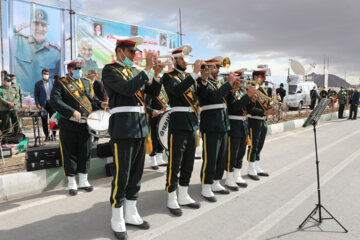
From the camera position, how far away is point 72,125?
470cm

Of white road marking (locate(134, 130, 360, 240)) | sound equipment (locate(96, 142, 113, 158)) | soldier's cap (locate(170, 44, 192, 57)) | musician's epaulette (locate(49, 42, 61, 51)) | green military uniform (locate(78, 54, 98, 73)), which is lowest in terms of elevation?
white road marking (locate(134, 130, 360, 240))

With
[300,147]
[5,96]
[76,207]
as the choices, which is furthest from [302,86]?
[76,207]

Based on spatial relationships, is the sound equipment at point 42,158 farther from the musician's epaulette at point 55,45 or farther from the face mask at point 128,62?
the musician's epaulette at point 55,45

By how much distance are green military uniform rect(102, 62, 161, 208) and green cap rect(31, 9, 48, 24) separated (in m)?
10.3

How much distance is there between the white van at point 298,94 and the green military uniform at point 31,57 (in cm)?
1681

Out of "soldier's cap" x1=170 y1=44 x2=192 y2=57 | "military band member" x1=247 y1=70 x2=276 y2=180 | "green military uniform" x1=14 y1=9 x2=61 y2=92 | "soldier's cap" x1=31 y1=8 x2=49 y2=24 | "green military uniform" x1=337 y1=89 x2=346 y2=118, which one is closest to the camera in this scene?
"soldier's cap" x1=170 y1=44 x2=192 y2=57

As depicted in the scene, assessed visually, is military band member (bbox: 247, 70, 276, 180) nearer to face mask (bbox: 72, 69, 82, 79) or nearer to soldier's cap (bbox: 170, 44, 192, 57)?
soldier's cap (bbox: 170, 44, 192, 57)

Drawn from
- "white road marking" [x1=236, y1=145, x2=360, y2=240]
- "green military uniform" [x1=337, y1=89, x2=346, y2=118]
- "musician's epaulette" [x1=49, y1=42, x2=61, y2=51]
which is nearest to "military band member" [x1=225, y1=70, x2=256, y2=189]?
"white road marking" [x1=236, y1=145, x2=360, y2=240]

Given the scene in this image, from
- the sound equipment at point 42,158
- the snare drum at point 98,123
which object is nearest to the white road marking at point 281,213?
the snare drum at point 98,123

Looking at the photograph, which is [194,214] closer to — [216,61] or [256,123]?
[216,61]

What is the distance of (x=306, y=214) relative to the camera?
12.7 feet

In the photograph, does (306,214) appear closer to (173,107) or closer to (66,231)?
(173,107)

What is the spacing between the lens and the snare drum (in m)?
4.71

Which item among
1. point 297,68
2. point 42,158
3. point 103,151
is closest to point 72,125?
point 42,158
